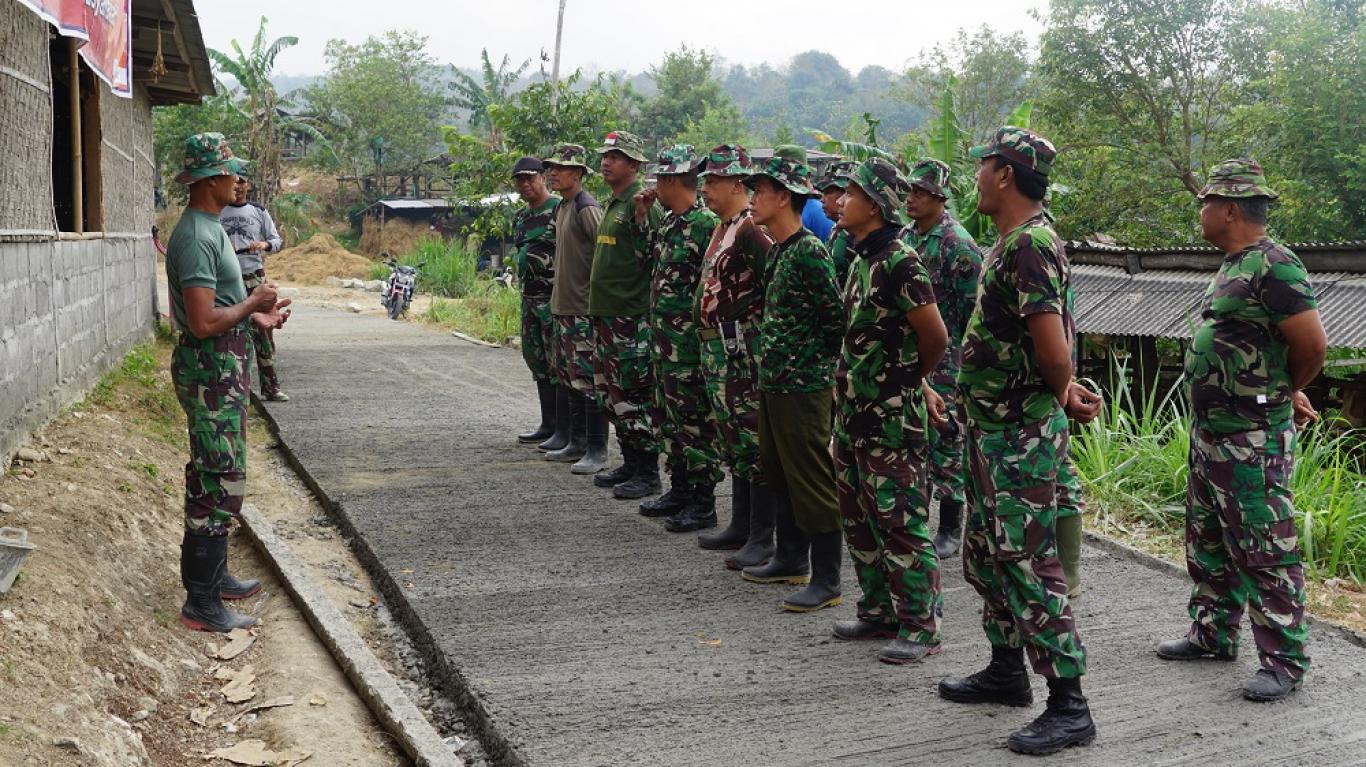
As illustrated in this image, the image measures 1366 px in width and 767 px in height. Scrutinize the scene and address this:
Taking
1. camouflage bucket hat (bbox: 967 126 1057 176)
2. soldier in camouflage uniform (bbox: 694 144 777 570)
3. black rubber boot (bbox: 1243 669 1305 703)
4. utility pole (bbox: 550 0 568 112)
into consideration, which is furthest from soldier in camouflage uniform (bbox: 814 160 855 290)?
utility pole (bbox: 550 0 568 112)

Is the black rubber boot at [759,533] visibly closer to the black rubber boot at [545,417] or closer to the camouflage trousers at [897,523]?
the camouflage trousers at [897,523]

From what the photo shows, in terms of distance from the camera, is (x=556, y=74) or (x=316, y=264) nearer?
(x=556, y=74)

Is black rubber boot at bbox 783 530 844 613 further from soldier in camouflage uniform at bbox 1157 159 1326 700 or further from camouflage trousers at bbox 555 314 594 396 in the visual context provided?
camouflage trousers at bbox 555 314 594 396

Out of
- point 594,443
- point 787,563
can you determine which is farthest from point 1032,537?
point 594,443

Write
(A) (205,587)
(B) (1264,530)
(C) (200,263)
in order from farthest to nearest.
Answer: (A) (205,587), (C) (200,263), (B) (1264,530)

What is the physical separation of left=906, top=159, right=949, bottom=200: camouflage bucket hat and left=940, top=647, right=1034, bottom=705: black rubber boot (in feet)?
7.28

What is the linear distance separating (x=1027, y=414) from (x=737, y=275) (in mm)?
1850

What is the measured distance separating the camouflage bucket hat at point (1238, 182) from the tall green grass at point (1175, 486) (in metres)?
1.98

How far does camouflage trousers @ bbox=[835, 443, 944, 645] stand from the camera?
13.9 ft

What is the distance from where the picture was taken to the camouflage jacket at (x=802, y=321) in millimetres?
4691

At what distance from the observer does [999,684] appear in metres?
3.94

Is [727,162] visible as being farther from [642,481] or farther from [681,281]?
[642,481]

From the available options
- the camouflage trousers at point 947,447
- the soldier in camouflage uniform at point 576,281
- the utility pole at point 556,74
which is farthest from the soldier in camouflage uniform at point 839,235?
the utility pole at point 556,74

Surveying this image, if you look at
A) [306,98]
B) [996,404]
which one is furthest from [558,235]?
[306,98]
